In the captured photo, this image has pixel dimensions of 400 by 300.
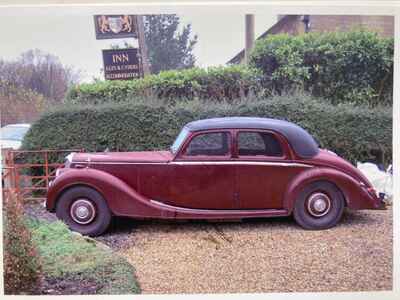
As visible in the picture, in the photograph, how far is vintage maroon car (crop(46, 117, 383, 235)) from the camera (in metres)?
3.11

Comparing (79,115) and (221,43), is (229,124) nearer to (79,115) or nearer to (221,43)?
(221,43)

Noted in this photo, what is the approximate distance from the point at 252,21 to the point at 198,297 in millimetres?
2026

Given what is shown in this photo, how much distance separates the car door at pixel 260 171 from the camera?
313 cm

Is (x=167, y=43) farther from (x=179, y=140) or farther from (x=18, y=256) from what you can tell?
(x=18, y=256)

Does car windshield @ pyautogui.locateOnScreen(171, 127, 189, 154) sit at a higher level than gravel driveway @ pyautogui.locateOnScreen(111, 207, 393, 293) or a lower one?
higher

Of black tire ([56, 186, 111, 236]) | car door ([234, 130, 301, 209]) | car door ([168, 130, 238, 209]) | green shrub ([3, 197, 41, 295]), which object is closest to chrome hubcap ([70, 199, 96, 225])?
black tire ([56, 186, 111, 236])

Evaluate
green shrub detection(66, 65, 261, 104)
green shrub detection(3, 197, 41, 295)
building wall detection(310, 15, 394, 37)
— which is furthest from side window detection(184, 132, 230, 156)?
green shrub detection(3, 197, 41, 295)

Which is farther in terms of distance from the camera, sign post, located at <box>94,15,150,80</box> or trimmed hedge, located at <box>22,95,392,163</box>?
trimmed hedge, located at <box>22,95,392,163</box>

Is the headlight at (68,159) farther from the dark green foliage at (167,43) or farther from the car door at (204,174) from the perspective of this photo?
the dark green foliage at (167,43)

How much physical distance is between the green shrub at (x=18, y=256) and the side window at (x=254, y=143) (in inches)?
65.1

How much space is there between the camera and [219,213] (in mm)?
3137

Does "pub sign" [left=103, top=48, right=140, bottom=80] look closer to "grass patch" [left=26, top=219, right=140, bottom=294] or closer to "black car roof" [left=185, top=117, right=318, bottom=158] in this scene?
"black car roof" [left=185, top=117, right=318, bottom=158]

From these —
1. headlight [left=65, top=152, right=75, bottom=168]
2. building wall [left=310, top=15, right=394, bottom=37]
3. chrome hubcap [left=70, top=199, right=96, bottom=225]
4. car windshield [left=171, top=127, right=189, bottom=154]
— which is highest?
building wall [left=310, top=15, right=394, bottom=37]

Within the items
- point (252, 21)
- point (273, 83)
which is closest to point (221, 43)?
point (252, 21)
